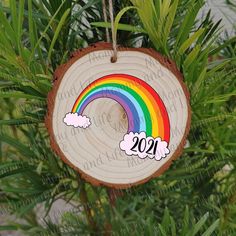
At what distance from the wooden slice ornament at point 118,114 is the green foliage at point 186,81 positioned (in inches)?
0.9

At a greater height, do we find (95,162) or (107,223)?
Answer: (95,162)

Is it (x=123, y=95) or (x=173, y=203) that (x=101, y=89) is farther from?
(x=173, y=203)

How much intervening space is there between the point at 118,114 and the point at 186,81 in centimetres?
8

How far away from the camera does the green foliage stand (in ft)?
1.52

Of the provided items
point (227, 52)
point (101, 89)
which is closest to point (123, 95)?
point (101, 89)

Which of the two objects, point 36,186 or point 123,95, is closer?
point 123,95

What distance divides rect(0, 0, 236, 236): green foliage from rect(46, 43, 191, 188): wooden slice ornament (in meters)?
0.02

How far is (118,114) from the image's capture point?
498 millimetres

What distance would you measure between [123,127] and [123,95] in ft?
0.11

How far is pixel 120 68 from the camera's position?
18.9 inches

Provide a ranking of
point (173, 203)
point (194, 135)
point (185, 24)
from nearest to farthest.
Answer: point (185, 24), point (194, 135), point (173, 203)

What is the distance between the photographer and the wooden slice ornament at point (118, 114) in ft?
1.57

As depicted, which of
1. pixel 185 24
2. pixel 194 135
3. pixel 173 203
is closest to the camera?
pixel 185 24

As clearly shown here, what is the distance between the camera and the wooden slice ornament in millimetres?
477
